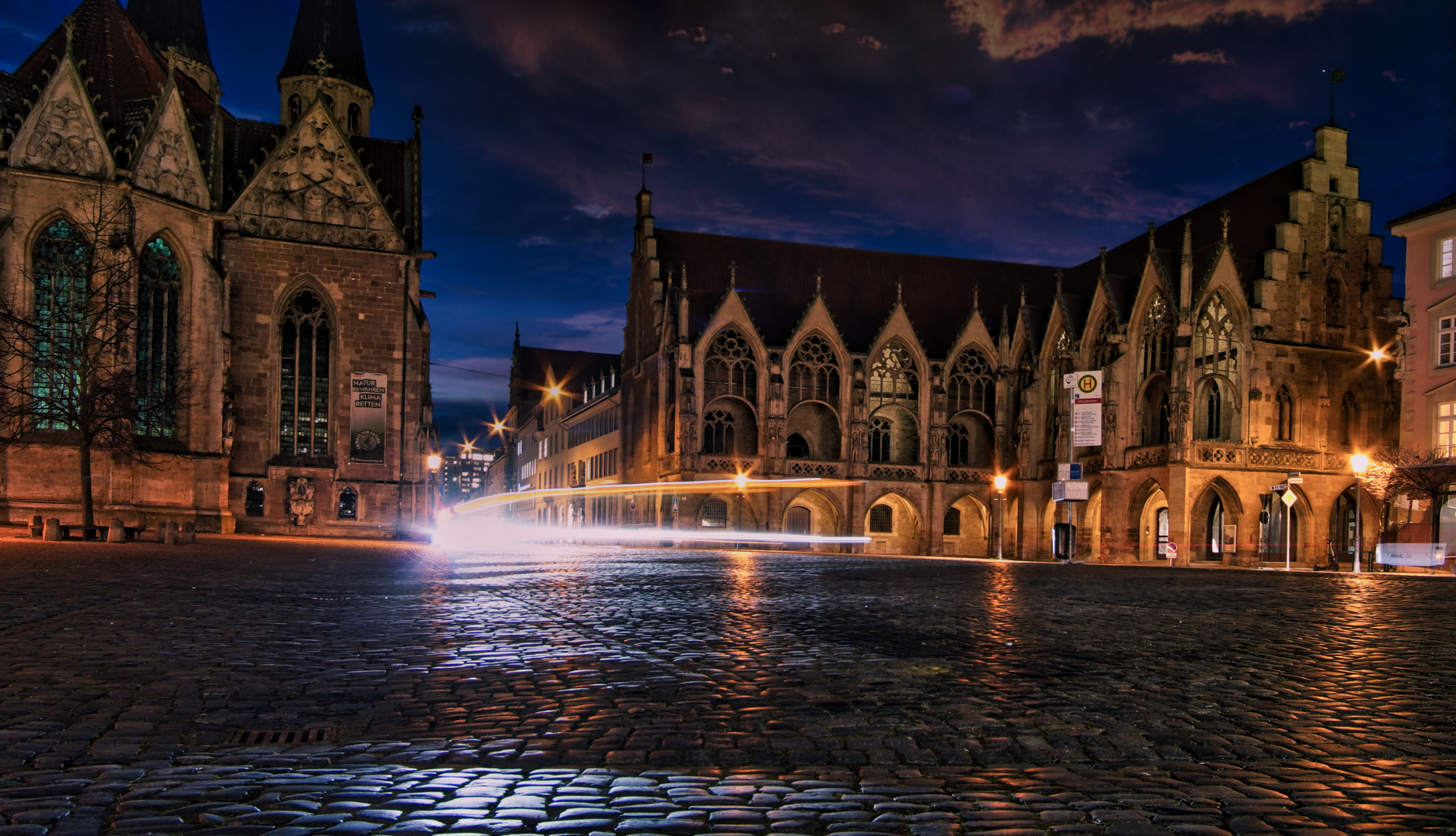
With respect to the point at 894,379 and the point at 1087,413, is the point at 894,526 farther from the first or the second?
the point at 1087,413

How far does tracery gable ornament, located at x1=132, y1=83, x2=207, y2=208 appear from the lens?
39.4 metres

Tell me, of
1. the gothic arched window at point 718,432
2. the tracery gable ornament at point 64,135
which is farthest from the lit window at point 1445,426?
the tracery gable ornament at point 64,135

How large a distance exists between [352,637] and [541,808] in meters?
5.75

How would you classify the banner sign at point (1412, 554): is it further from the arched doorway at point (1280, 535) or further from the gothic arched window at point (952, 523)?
the gothic arched window at point (952, 523)

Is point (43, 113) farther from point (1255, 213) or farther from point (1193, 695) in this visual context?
point (1255, 213)

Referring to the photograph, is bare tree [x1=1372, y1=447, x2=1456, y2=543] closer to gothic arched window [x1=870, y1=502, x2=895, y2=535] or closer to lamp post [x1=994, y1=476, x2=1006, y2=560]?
lamp post [x1=994, y1=476, x2=1006, y2=560]

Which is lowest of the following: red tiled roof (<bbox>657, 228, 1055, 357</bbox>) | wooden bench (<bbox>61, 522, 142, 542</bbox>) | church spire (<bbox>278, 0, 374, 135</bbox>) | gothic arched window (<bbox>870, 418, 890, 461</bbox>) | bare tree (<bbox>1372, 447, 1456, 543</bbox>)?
wooden bench (<bbox>61, 522, 142, 542</bbox>)

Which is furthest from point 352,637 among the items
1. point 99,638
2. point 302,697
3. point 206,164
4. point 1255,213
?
point 1255,213

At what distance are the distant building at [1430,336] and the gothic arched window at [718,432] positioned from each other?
27.5 meters

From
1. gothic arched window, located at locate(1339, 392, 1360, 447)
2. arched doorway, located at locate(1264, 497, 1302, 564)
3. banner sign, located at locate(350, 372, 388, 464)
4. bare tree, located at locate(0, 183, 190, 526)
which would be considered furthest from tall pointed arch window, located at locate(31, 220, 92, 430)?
gothic arched window, located at locate(1339, 392, 1360, 447)

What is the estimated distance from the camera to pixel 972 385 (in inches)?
2217

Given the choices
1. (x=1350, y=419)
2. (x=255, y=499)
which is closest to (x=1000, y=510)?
(x=1350, y=419)

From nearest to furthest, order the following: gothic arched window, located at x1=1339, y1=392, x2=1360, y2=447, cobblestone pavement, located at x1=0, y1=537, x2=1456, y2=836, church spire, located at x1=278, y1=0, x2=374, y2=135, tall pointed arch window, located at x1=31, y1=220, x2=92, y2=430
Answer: cobblestone pavement, located at x1=0, y1=537, x2=1456, y2=836, tall pointed arch window, located at x1=31, y1=220, x2=92, y2=430, gothic arched window, located at x1=1339, y1=392, x2=1360, y2=447, church spire, located at x1=278, y1=0, x2=374, y2=135

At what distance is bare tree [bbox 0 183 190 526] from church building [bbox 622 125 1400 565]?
2151 cm
